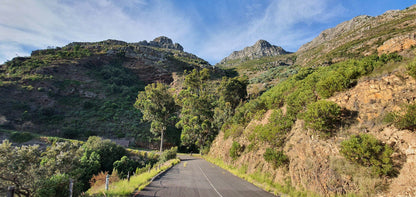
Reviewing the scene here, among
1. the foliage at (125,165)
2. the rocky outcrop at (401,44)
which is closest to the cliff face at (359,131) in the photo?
the rocky outcrop at (401,44)

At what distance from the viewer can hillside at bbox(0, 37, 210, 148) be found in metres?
43.9

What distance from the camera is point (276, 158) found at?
1122cm

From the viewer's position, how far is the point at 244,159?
55.0 feet

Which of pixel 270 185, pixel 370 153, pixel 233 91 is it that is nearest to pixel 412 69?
pixel 370 153

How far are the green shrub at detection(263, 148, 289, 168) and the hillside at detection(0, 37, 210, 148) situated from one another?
122 feet

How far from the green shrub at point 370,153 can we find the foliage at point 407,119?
95 centimetres

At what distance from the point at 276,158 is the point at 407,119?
21.1ft

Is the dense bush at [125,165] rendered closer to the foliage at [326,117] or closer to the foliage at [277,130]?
the foliage at [277,130]

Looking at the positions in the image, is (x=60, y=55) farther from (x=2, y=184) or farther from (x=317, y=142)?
(x=317, y=142)

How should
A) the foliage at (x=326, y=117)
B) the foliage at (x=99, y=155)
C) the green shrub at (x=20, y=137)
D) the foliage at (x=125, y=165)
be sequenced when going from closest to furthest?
the foliage at (x=326, y=117), the foliage at (x=99, y=155), the foliage at (x=125, y=165), the green shrub at (x=20, y=137)

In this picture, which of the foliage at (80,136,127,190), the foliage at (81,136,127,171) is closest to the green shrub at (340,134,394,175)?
the foliage at (80,136,127,190)

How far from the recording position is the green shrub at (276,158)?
35.7 ft

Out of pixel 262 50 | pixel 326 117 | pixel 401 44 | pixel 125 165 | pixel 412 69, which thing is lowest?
pixel 125 165

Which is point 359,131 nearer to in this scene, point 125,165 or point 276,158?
point 276,158
